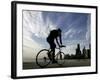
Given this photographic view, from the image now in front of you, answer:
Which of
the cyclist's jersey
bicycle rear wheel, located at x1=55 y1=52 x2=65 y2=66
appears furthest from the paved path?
the cyclist's jersey

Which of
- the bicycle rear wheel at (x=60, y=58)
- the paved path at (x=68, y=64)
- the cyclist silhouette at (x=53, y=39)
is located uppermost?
the cyclist silhouette at (x=53, y=39)

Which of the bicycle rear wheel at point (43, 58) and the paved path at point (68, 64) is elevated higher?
the bicycle rear wheel at point (43, 58)

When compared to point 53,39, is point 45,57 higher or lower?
lower

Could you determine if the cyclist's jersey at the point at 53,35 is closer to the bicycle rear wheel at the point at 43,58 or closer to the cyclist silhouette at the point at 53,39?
the cyclist silhouette at the point at 53,39

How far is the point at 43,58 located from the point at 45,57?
0.02 metres

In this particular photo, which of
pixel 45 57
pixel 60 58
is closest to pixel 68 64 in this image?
pixel 60 58

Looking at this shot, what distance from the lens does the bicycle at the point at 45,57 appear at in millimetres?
1753

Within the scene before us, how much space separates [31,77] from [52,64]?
0.66 ft

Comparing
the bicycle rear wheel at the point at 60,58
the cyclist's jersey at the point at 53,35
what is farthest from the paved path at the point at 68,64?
the cyclist's jersey at the point at 53,35

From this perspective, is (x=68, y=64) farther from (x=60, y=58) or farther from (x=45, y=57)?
(x=45, y=57)

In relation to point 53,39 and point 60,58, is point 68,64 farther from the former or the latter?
point 53,39

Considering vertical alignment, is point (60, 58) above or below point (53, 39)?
below

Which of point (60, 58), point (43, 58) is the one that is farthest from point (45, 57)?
point (60, 58)

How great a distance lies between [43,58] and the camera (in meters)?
1.77
